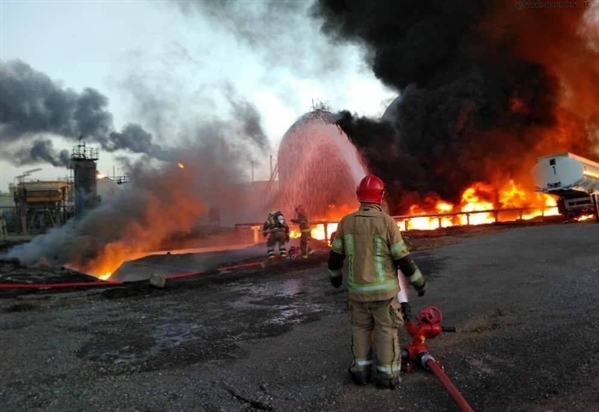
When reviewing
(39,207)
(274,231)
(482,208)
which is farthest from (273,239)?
(39,207)

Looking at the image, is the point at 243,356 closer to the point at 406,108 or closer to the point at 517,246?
the point at 517,246

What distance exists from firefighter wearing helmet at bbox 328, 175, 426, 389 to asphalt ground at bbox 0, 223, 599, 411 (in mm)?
225

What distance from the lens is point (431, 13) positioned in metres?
25.7

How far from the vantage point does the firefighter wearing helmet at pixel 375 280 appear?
3748 millimetres

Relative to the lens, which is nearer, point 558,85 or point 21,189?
point 558,85

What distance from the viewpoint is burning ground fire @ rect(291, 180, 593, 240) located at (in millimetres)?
20608

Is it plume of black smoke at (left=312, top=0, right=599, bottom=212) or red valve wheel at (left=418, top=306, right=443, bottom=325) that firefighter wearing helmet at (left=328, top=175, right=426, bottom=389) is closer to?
red valve wheel at (left=418, top=306, right=443, bottom=325)

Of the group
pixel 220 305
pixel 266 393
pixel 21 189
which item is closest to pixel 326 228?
pixel 220 305

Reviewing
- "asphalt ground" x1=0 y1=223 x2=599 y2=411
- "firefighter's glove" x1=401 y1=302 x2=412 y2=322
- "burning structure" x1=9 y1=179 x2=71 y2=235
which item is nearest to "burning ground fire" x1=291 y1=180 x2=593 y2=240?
"asphalt ground" x1=0 y1=223 x2=599 y2=411

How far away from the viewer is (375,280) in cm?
378

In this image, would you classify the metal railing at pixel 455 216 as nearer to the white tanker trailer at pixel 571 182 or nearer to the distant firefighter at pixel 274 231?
the white tanker trailer at pixel 571 182

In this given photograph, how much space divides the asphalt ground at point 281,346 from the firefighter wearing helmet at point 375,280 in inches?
8.9

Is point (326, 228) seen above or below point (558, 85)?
below

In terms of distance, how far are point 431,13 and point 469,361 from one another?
2518 cm
